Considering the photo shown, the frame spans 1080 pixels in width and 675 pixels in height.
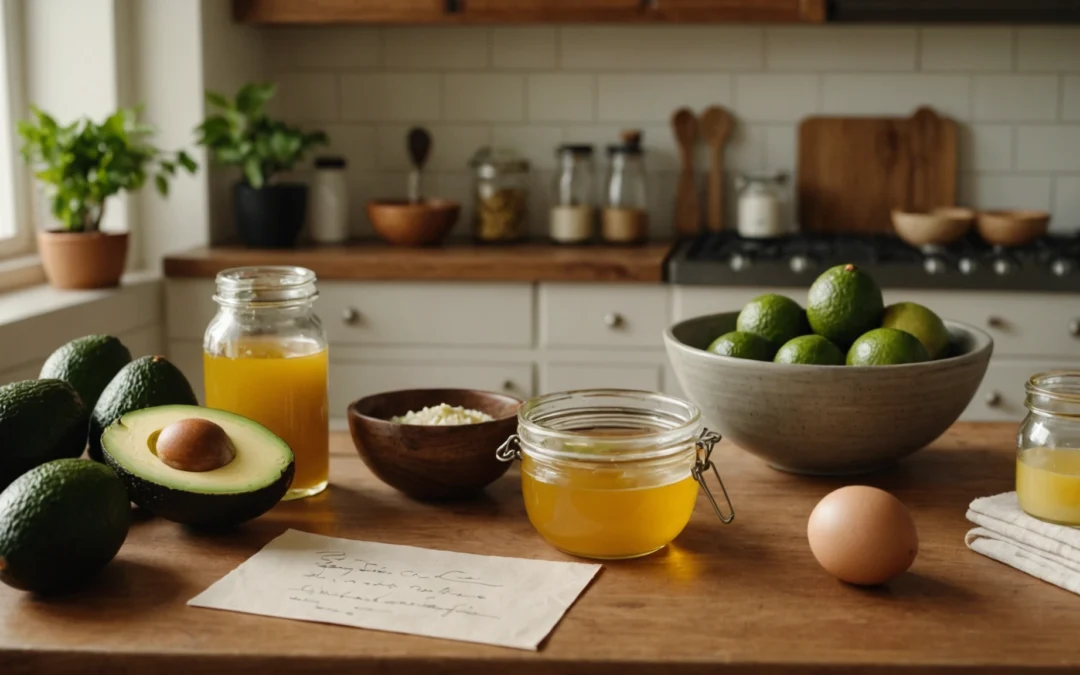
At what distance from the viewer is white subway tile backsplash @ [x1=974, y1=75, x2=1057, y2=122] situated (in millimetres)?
3297

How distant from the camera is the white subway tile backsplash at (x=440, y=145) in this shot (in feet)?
11.3

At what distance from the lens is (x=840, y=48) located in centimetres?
334

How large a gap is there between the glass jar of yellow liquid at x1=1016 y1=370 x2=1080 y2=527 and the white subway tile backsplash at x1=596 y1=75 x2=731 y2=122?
7.84ft

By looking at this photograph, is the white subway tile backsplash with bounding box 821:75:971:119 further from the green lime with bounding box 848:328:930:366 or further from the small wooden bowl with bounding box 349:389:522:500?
the small wooden bowl with bounding box 349:389:522:500

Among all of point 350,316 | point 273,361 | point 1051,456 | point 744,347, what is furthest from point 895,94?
point 273,361

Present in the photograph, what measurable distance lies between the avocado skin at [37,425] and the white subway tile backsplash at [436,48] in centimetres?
241

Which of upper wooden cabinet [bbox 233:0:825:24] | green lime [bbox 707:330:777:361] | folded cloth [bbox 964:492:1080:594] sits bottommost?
folded cloth [bbox 964:492:1080:594]

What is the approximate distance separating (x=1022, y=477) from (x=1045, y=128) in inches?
99.1

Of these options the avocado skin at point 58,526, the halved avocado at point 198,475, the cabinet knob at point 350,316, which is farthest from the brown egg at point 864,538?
the cabinet knob at point 350,316

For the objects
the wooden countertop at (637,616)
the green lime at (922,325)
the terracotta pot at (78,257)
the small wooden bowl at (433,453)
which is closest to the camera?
the wooden countertop at (637,616)

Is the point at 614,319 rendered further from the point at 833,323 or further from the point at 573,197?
the point at 833,323

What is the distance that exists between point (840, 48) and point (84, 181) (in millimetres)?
2035

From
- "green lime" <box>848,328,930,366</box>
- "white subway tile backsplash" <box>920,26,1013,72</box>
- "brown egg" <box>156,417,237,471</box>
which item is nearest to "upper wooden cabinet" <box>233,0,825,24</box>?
"white subway tile backsplash" <box>920,26,1013,72</box>

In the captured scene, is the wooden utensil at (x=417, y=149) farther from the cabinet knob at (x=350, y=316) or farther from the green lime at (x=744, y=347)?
the green lime at (x=744, y=347)
